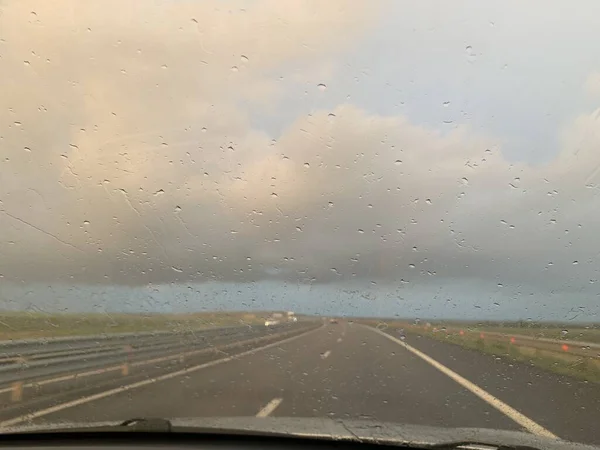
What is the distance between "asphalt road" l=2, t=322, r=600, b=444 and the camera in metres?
8.49

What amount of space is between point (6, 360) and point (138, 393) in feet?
7.08

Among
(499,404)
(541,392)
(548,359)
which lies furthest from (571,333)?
(548,359)

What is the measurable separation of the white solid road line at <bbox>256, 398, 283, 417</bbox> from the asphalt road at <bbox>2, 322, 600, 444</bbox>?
0.05ft

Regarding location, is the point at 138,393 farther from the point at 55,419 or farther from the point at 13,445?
the point at 13,445

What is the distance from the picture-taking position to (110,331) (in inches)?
538

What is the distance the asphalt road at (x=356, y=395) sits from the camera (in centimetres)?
849

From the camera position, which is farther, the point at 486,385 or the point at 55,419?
the point at 486,385

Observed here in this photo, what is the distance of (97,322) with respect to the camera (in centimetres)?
1280

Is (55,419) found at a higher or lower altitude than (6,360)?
lower

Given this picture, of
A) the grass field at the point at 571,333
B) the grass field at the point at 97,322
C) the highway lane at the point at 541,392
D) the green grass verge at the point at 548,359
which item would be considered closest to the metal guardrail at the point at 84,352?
the grass field at the point at 97,322

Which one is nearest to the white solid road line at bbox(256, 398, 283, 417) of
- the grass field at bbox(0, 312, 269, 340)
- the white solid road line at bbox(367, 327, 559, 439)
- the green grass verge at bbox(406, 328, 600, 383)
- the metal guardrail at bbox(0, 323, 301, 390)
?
the white solid road line at bbox(367, 327, 559, 439)

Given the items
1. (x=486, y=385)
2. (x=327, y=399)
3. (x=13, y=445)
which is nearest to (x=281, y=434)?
(x=13, y=445)

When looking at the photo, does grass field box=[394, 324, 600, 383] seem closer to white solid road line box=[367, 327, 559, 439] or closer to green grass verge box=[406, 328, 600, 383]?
green grass verge box=[406, 328, 600, 383]

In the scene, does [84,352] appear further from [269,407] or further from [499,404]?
[499,404]
